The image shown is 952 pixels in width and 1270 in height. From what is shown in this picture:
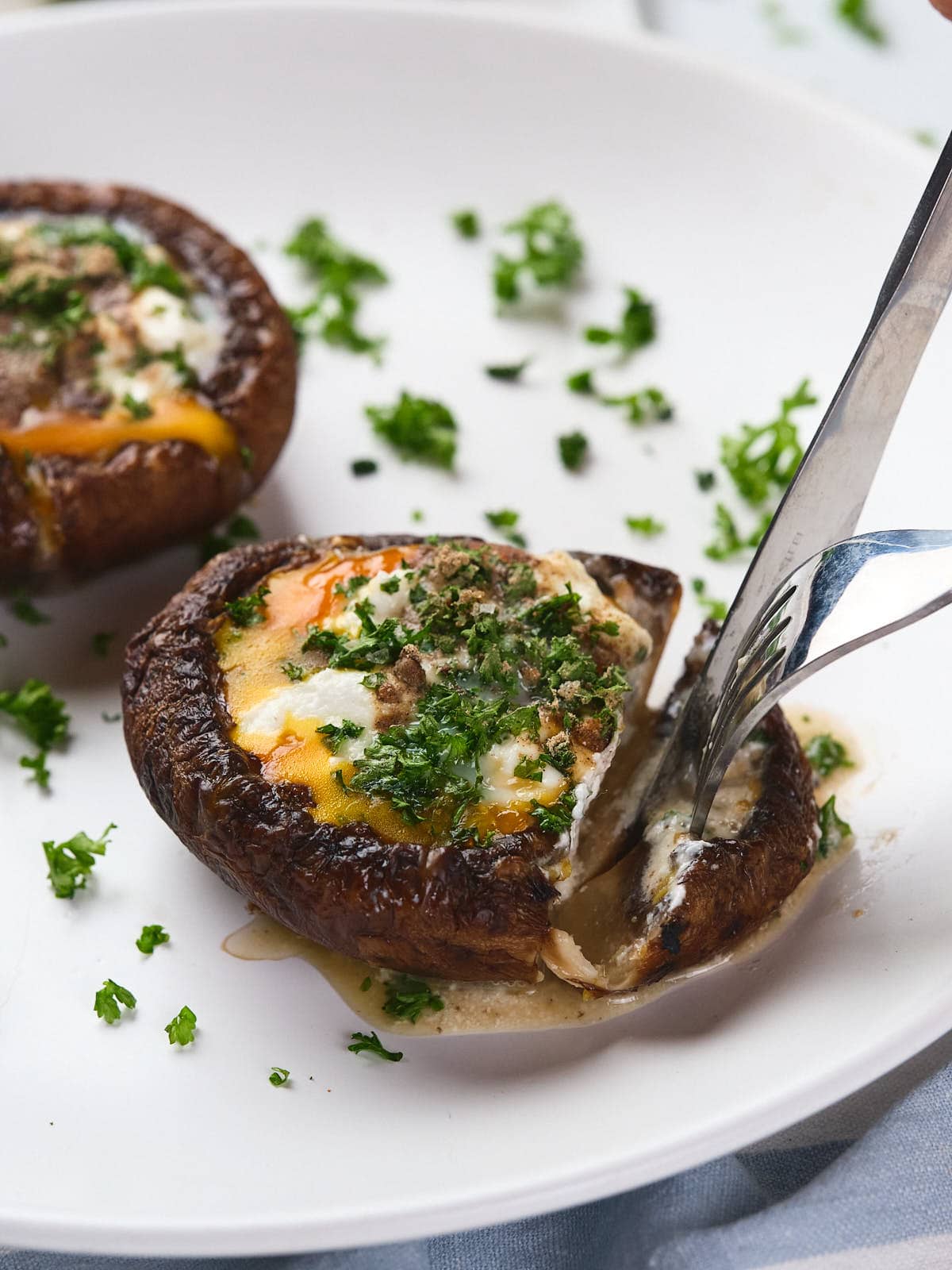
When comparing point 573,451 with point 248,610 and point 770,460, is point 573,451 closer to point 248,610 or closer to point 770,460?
point 770,460

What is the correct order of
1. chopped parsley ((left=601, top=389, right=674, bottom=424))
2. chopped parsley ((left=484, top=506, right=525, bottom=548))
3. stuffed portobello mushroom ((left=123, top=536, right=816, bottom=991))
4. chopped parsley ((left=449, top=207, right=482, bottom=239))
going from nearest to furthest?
1. stuffed portobello mushroom ((left=123, top=536, right=816, bottom=991))
2. chopped parsley ((left=484, top=506, right=525, bottom=548))
3. chopped parsley ((left=601, top=389, right=674, bottom=424))
4. chopped parsley ((left=449, top=207, right=482, bottom=239))

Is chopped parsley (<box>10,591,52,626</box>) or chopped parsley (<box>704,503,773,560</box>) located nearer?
chopped parsley (<box>10,591,52,626</box>)

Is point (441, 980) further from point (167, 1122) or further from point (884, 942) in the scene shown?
point (884, 942)

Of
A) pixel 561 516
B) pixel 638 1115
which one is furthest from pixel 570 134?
pixel 638 1115

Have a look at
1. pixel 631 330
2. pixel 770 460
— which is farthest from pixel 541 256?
pixel 770 460

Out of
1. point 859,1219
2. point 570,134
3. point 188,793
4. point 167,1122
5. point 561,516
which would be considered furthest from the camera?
point 570,134

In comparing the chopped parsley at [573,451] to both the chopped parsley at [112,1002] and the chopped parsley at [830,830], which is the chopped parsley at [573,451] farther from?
the chopped parsley at [112,1002]

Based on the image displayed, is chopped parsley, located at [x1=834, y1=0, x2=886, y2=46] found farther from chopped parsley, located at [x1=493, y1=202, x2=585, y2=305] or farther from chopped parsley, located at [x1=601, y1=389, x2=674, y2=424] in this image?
chopped parsley, located at [x1=601, y1=389, x2=674, y2=424]

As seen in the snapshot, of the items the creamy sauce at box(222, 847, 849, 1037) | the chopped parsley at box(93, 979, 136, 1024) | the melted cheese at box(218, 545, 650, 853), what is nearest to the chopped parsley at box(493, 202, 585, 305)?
the melted cheese at box(218, 545, 650, 853)
